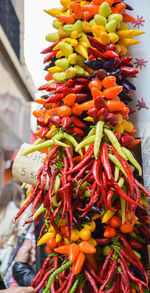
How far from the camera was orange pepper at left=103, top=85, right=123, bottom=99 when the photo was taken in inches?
34.3

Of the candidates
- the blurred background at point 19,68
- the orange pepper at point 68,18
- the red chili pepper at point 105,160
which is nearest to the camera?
the red chili pepper at point 105,160

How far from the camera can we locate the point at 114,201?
973 millimetres

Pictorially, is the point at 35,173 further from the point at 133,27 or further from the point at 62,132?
the point at 133,27

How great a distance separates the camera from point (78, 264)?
0.85 meters

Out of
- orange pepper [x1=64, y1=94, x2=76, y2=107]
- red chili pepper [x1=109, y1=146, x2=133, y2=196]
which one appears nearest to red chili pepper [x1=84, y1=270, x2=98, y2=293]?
red chili pepper [x1=109, y1=146, x2=133, y2=196]

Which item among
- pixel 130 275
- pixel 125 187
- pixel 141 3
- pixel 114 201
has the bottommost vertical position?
pixel 130 275

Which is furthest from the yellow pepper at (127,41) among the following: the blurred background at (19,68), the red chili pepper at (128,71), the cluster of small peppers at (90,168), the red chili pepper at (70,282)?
the red chili pepper at (70,282)

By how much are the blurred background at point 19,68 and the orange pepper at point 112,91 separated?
81cm

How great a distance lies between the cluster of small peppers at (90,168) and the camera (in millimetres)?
848

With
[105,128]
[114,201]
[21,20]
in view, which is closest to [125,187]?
[114,201]

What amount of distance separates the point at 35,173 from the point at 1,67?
1.39m

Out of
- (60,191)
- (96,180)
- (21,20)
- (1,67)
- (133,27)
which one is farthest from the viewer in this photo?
(1,67)

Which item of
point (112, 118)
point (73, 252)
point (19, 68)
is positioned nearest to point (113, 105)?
point (112, 118)

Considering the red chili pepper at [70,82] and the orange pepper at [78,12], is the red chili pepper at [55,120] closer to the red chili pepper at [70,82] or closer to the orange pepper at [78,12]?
the red chili pepper at [70,82]
